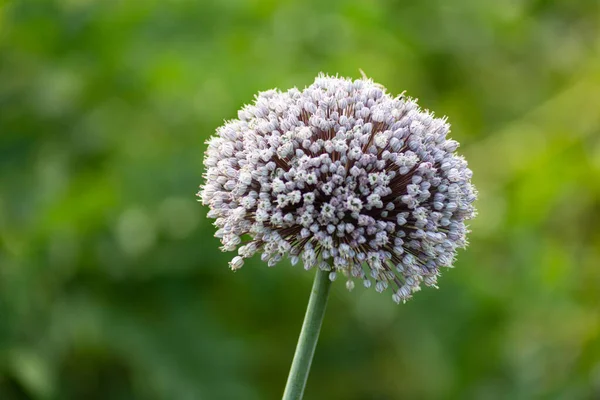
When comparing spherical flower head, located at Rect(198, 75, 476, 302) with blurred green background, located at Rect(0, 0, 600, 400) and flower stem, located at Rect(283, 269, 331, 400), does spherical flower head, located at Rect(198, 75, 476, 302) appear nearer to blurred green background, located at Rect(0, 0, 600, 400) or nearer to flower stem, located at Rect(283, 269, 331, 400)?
flower stem, located at Rect(283, 269, 331, 400)

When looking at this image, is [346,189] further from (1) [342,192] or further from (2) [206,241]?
(2) [206,241]

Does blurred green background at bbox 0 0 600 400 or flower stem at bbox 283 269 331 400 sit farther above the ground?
blurred green background at bbox 0 0 600 400

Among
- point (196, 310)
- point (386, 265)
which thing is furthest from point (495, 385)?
point (386, 265)

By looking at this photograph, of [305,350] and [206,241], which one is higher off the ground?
[206,241]

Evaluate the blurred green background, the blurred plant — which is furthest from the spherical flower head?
the blurred green background

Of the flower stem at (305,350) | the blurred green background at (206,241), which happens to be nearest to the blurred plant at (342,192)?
the flower stem at (305,350)

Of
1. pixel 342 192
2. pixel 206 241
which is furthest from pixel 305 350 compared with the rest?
pixel 206 241
